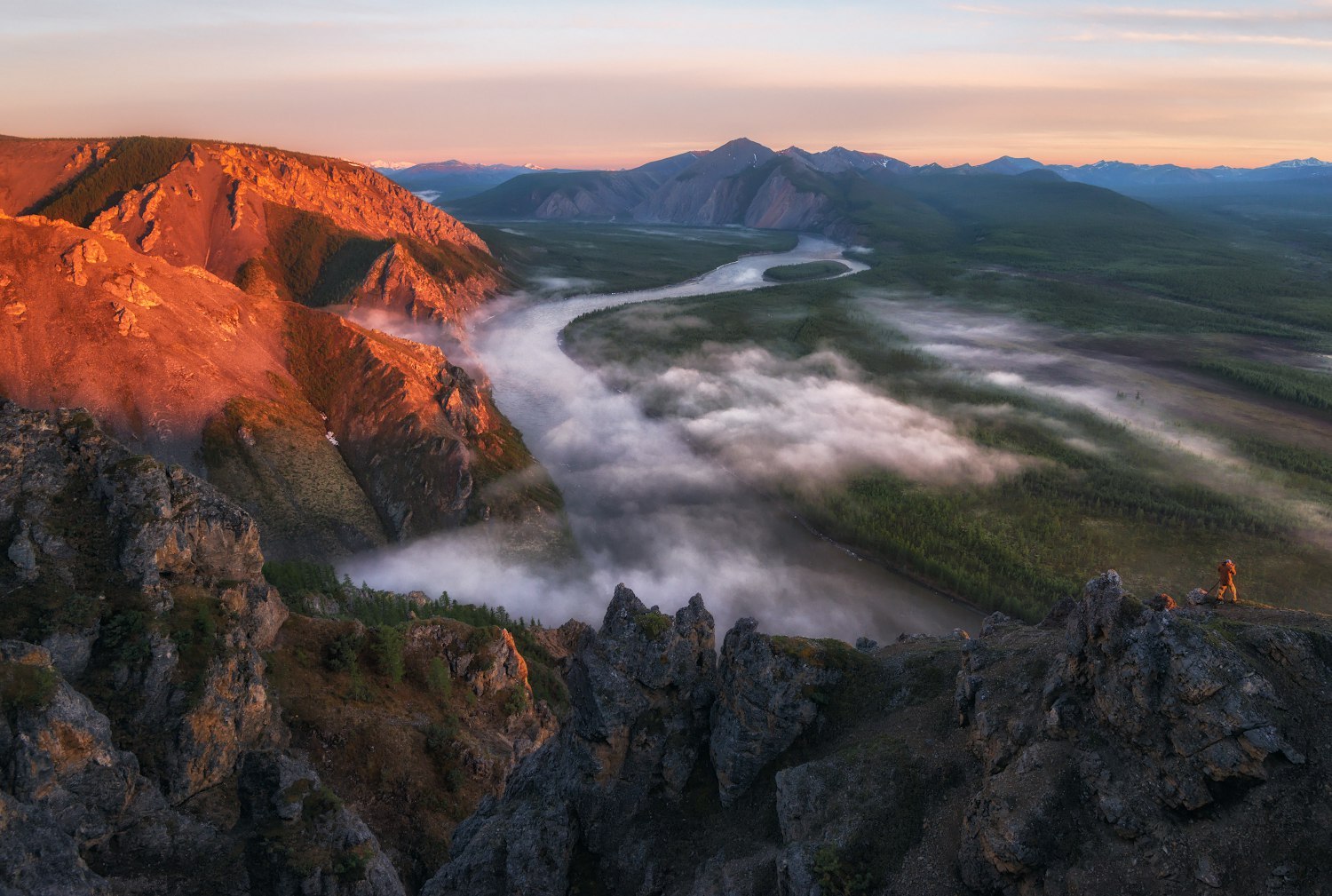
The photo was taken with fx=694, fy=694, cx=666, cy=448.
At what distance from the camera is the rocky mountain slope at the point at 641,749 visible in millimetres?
27141

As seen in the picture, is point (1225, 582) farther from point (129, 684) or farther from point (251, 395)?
point (251, 395)

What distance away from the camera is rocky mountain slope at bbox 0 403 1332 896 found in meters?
27.1

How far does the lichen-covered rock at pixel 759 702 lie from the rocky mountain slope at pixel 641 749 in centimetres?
17

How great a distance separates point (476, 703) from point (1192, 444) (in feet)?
501

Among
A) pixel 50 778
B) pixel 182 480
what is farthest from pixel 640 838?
pixel 182 480

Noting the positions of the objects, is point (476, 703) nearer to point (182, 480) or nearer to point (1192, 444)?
point (182, 480)

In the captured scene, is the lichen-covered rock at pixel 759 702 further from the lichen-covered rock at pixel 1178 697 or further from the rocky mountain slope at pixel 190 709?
the rocky mountain slope at pixel 190 709

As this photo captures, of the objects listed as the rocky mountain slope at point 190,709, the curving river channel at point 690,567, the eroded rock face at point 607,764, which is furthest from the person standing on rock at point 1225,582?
the curving river channel at point 690,567

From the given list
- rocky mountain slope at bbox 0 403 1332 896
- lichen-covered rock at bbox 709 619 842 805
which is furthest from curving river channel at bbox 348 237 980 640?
lichen-covered rock at bbox 709 619 842 805

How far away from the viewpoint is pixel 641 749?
43.5 meters

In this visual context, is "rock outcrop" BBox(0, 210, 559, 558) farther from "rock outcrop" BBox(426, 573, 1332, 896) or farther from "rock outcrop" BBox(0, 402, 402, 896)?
"rock outcrop" BBox(426, 573, 1332, 896)

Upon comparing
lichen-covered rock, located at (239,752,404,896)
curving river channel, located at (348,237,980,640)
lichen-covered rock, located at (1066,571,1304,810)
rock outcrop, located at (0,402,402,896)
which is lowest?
curving river channel, located at (348,237,980,640)

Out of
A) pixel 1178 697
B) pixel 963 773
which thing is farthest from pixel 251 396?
pixel 1178 697

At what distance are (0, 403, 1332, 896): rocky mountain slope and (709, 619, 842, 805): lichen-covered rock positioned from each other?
17 cm
